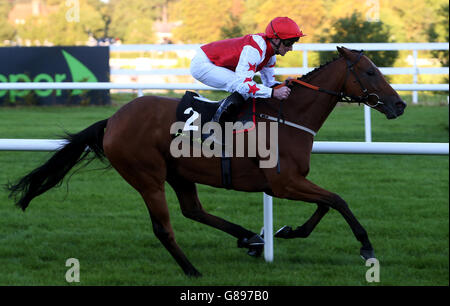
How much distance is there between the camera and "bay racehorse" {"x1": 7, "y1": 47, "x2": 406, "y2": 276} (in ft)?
11.6

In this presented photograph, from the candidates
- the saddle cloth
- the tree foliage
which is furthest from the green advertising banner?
Result: the saddle cloth

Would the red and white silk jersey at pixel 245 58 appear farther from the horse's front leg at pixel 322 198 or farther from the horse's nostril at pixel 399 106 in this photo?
the horse's nostril at pixel 399 106

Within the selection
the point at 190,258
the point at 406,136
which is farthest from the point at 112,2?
the point at 190,258

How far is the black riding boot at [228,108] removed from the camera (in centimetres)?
360

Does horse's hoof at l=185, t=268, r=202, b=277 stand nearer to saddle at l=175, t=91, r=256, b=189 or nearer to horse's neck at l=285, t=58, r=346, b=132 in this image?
saddle at l=175, t=91, r=256, b=189

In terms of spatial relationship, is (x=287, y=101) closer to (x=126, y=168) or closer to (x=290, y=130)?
(x=290, y=130)

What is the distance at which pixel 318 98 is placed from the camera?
368 cm

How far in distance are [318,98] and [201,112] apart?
0.62 meters

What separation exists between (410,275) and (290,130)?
1006mm

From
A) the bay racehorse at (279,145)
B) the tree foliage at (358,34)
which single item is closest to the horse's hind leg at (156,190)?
the bay racehorse at (279,145)

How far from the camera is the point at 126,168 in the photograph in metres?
3.80

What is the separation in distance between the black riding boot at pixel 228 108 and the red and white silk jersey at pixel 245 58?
0.12 feet

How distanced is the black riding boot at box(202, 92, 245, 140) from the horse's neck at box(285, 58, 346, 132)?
0.86ft

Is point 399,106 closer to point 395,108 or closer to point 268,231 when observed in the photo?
point 395,108
